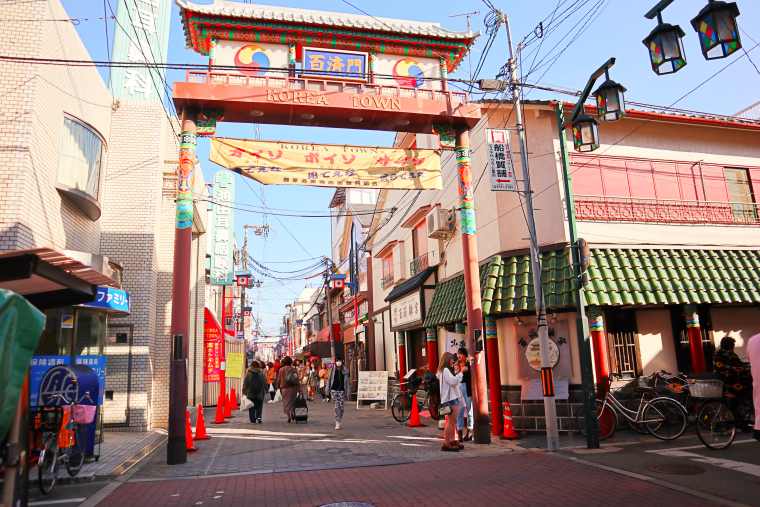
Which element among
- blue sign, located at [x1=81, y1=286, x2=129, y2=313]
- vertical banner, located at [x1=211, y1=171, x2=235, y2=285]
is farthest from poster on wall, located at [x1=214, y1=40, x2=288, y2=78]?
vertical banner, located at [x1=211, y1=171, x2=235, y2=285]

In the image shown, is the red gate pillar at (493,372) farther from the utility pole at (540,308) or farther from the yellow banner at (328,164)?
the yellow banner at (328,164)

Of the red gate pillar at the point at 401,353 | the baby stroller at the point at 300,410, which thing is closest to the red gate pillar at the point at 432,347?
the red gate pillar at the point at 401,353

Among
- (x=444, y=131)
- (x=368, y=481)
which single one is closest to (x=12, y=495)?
(x=368, y=481)

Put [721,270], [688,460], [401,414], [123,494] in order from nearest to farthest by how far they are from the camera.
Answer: [123,494]
[688,460]
[721,270]
[401,414]

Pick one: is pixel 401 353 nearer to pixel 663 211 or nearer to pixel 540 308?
pixel 663 211

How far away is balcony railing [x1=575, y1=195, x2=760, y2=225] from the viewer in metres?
13.8

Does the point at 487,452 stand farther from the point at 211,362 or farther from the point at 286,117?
the point at 211,362

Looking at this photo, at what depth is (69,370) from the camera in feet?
30.5

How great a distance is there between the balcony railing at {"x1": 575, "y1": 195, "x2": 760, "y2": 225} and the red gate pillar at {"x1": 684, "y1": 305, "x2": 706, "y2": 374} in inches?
98.1

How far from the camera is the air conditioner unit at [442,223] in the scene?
1684 cm

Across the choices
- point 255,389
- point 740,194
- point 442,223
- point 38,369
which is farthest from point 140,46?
point 740,194

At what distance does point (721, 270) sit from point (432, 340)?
8.51 meters

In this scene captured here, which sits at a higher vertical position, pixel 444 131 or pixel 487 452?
pixel 444 131

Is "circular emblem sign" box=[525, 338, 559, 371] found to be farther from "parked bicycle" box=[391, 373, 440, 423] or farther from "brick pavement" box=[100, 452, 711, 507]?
"brick pavement" box=[100, 452, 711, 507]
